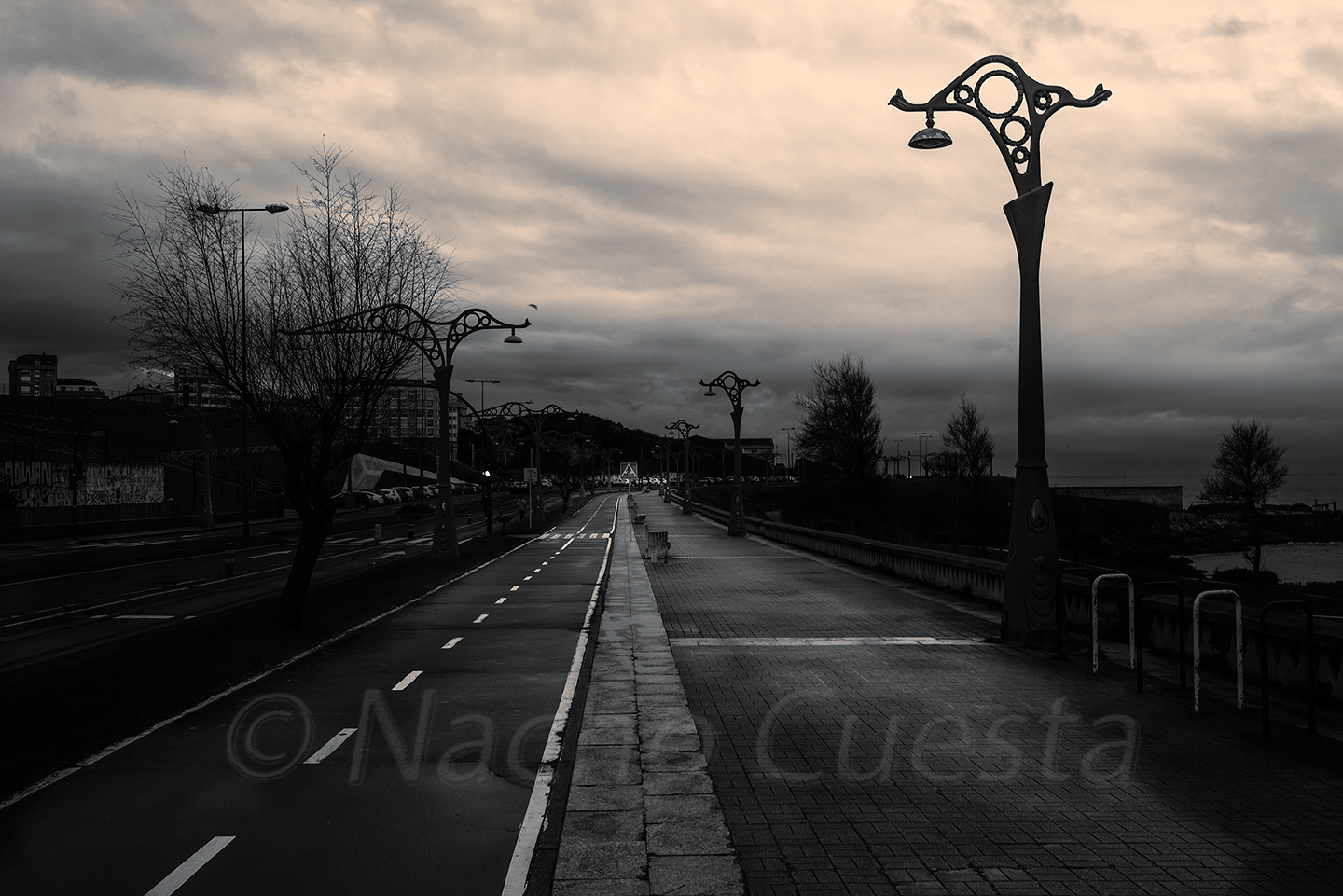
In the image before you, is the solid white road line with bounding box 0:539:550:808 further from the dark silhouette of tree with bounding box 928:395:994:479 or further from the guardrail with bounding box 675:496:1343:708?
the dark silhouette of tree with bounding box 928:395:994:479

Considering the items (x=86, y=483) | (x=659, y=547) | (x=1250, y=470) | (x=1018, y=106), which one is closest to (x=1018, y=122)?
(x=1018, y=106)

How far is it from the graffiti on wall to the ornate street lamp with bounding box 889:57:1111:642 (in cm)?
5218

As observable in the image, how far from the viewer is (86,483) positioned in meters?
60.1

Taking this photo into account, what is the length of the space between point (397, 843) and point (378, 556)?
106 feet

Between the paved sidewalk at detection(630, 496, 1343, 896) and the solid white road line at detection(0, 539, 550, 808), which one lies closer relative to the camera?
the paved sidewalk at detection(630, 496, 1343, 896)

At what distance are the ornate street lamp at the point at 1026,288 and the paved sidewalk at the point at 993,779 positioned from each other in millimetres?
962

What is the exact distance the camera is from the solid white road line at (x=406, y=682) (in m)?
10.7

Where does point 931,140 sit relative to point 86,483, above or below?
above

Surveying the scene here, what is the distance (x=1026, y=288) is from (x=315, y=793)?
1085cm

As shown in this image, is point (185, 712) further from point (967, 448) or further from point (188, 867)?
point (967, 448)

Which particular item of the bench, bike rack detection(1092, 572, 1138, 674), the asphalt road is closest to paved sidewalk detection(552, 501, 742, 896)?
bike rack detection(1092, 572, 1138, 674)

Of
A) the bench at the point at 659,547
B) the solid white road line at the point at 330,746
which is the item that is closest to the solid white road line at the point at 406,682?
the solid white road line at the point at 330,746

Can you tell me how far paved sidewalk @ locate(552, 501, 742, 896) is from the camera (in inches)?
200

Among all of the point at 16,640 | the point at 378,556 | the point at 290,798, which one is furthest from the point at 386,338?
the point at 378,556
